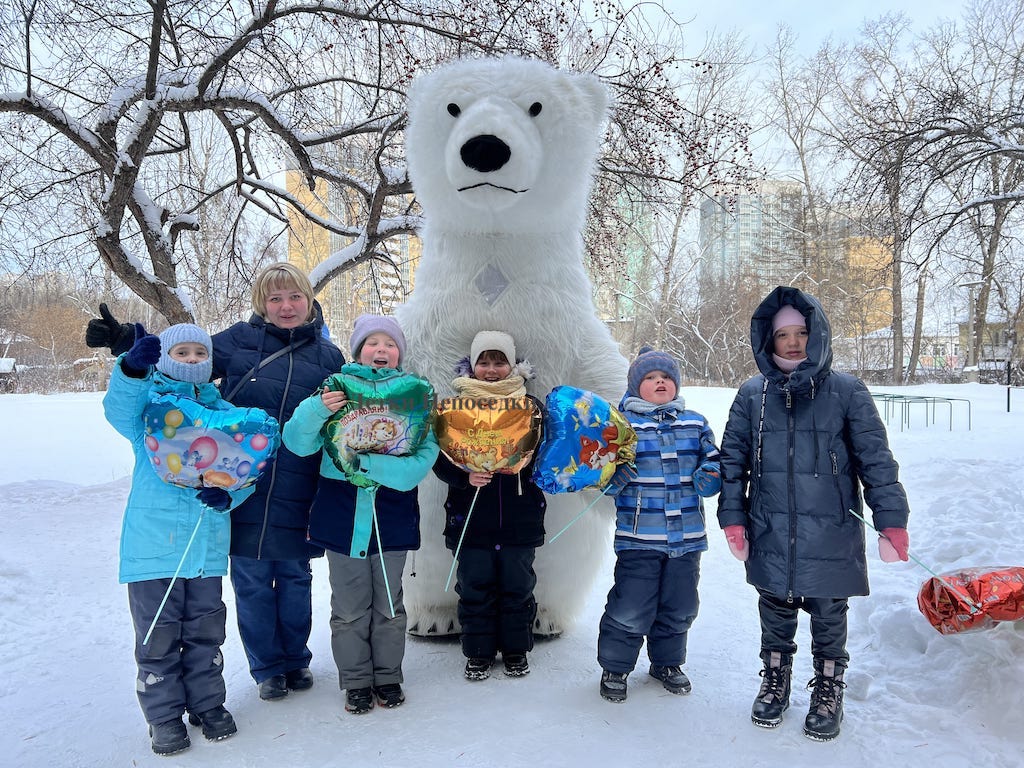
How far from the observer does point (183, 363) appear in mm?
2311

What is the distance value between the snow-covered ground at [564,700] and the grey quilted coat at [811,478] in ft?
1.73

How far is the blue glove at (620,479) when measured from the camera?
2.58 meters

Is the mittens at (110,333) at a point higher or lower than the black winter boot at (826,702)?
higher

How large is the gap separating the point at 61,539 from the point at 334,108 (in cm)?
487

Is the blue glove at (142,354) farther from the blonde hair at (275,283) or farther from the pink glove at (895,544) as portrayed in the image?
the pink glove at (895,544)

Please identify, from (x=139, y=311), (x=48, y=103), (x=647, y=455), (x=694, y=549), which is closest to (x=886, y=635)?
(x=694, y=549)

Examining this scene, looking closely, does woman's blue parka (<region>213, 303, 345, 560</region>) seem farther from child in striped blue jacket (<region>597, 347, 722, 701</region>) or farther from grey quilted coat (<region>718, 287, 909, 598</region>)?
grey quilted coat (<region>718, 287, 909, 598</region>)

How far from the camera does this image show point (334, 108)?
7047mm

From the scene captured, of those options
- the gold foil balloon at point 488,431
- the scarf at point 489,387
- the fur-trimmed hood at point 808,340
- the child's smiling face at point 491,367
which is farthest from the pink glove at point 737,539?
the child's smiling face at point 491,367

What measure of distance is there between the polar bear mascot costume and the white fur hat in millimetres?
162

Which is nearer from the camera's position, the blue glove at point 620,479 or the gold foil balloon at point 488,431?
the gold foil balloon at point 488,431

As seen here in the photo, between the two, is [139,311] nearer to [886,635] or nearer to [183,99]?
[183,99]

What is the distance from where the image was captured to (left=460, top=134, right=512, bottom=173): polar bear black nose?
259 centimetres

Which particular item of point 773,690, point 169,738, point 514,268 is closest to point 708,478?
point 773,690
